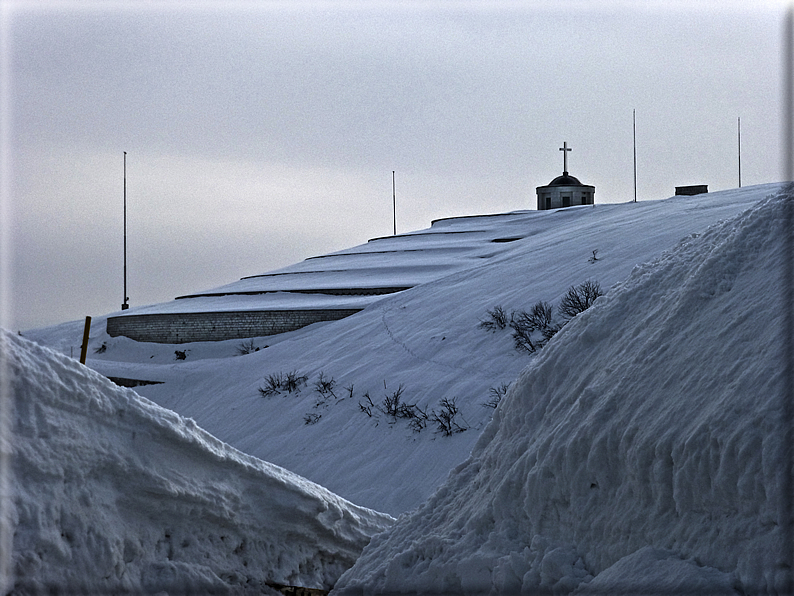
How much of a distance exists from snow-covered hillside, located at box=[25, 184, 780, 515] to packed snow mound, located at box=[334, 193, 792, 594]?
5.63 meters

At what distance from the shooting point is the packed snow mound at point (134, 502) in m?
3.14

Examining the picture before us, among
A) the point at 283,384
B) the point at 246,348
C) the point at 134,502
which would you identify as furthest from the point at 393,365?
the point at 134,502

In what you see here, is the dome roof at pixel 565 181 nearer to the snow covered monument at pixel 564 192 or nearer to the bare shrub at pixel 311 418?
the snow covered monument at pixel 564 192

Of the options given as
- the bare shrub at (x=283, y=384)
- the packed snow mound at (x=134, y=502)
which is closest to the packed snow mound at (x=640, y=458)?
the packed snow mound at (x=134, y=502)

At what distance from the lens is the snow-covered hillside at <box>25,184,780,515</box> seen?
489 inches

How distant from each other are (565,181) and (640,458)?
39134 millimetres

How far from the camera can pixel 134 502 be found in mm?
3520

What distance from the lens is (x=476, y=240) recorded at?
30.0 m

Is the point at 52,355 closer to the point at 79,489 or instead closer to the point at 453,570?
the point at 79,489

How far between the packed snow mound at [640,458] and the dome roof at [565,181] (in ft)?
123

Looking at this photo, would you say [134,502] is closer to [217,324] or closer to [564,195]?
[217,324]

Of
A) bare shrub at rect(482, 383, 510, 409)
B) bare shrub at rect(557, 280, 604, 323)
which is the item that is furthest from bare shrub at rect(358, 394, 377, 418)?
bare shrub at rect(557, 280, 604, 323)

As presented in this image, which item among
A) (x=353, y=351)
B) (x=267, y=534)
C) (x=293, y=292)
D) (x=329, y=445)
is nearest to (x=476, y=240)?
(x=293, y=292)

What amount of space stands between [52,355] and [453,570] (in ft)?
5.93
